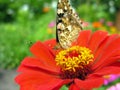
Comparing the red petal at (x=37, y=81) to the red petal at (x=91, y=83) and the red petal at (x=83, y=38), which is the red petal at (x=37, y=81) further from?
the red petal at (x=83, y=38)

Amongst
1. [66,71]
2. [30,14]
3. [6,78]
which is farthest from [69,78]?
[30,14]

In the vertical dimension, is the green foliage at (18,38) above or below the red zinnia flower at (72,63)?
below

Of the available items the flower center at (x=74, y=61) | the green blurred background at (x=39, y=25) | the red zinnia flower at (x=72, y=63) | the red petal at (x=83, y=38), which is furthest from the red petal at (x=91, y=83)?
the green blurred background at (x=39, y=25)

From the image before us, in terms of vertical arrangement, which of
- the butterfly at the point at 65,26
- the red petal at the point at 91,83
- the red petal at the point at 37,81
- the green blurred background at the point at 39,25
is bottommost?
the green blurred background at the point at 39,25

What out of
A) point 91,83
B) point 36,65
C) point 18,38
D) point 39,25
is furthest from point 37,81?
point 39,25

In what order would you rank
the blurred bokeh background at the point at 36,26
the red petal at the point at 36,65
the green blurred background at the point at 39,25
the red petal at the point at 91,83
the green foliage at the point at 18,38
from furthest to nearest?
1. the green blurred background at the point at 39,25
2. the blurred bokeh background at the point at 36,26
3. the green foliage at the point at 18,38
4. the red petal at the point at 36,65
5. the red petal at the point at 91,83

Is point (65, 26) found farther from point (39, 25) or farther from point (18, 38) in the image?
point (39, 25)
